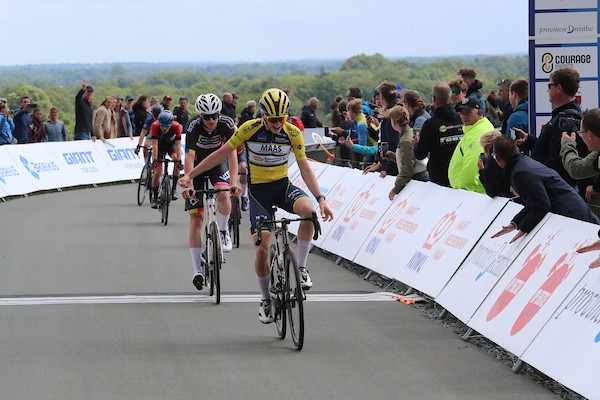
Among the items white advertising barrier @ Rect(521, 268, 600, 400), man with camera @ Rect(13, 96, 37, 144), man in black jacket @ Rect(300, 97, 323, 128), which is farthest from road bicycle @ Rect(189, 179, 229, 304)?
man in black jacket @ Rect(300, 97, 323, 128)

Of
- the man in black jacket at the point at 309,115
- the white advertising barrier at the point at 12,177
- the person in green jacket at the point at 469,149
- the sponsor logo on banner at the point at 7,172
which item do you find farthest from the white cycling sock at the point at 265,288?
the man in black jacket at the point at 309,115

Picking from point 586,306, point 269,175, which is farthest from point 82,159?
point 586,306

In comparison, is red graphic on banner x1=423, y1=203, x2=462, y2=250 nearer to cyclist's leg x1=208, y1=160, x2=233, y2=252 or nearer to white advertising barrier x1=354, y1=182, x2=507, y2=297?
white advertising barrier x1=354, y1=182, x2=507, y2=297

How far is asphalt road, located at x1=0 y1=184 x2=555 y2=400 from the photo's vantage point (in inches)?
303

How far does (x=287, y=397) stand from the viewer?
24.3 ft

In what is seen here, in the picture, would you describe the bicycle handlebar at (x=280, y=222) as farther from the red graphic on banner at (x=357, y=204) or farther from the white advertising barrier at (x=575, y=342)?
the red graphic on banner at (x=357, y=204)

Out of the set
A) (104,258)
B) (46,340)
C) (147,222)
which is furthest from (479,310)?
(147,222)

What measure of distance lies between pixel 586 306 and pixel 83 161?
926 inches

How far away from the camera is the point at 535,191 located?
8883 mm

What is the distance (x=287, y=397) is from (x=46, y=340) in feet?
9.27

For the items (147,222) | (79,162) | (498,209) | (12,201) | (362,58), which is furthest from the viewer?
(362,58)

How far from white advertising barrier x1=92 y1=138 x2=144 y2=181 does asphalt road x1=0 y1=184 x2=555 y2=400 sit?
621 inches

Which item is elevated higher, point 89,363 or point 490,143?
point 490,143

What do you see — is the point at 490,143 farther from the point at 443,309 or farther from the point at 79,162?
the point at 79,162
